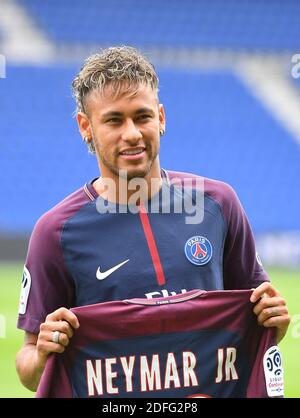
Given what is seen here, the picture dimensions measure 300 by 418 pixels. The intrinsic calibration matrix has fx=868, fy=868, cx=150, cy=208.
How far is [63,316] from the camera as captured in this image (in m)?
2.53

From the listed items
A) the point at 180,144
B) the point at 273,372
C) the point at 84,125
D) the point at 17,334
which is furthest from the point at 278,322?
the point at 180,144

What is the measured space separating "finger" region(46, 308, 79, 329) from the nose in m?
0.56

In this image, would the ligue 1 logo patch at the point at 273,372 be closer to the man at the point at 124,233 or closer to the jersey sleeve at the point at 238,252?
the man at the point at 124,233

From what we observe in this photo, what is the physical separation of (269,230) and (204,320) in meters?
11.1

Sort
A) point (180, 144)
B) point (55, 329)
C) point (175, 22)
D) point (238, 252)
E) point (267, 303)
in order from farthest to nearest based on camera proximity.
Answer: point (180, 144), point (175, 22), point (238, 252), point (267, 303), point (55, 329)

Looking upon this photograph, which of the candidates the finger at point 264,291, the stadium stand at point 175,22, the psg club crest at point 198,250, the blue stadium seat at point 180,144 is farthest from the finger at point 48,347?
the stadium stand at point 175,22

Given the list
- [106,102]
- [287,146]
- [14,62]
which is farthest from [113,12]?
[106,102]

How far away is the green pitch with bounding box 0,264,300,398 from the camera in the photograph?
632cm

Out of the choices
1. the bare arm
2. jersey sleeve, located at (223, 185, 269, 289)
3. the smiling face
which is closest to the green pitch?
jersey sleeve, located at (223, 185, 269, 289)

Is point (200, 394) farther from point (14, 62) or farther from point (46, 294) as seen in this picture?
point (14, 62)

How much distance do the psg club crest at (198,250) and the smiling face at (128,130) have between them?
0.26 m

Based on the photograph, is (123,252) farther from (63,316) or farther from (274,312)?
(274,312)

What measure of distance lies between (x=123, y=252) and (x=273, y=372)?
1.93ft

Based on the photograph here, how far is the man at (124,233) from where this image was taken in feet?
8.81
